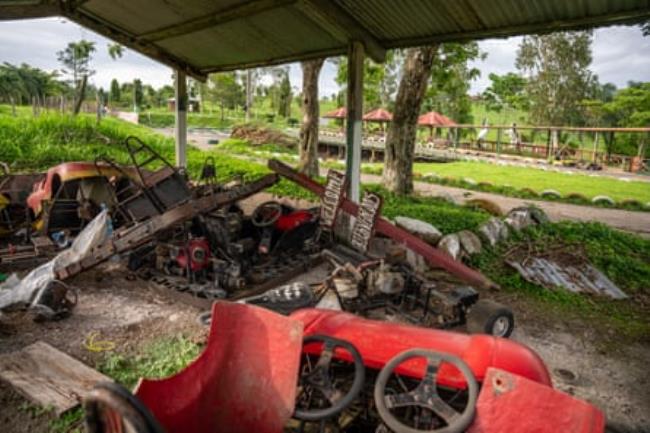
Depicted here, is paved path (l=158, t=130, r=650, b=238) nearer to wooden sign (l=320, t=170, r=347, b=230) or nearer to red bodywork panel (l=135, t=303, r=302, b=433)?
wooden sign (l=320, t=170, r=347, b=230)

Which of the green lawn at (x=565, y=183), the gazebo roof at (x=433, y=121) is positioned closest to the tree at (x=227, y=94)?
the gazebo roof at (x=433, y=121)

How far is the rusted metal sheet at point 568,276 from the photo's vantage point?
609 centimetres

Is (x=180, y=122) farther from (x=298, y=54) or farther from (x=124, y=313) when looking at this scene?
(x=124, y=313)

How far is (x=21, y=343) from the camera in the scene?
13.6ft

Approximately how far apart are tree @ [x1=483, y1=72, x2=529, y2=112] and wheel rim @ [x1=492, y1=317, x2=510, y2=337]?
4728 centimetres

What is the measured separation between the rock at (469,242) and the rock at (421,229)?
0.36m

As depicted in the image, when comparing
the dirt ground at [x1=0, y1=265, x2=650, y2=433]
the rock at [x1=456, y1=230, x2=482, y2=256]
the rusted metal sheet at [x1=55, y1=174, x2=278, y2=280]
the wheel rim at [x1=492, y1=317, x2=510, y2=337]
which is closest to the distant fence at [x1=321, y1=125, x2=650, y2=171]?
the rock at [x1=456, y1=230, x2=482, y2=256]

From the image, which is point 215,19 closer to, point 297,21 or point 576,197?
point 297,21

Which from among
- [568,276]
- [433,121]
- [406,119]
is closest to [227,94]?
[433,121]

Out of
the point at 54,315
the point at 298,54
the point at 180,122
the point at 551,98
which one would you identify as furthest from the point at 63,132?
the point at 551,98

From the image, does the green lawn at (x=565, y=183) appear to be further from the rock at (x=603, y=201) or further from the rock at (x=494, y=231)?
the rock at (x=494, y=231)

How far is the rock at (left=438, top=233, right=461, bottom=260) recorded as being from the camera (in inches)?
267

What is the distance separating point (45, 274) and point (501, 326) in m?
4.92

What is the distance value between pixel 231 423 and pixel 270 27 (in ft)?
19.7
